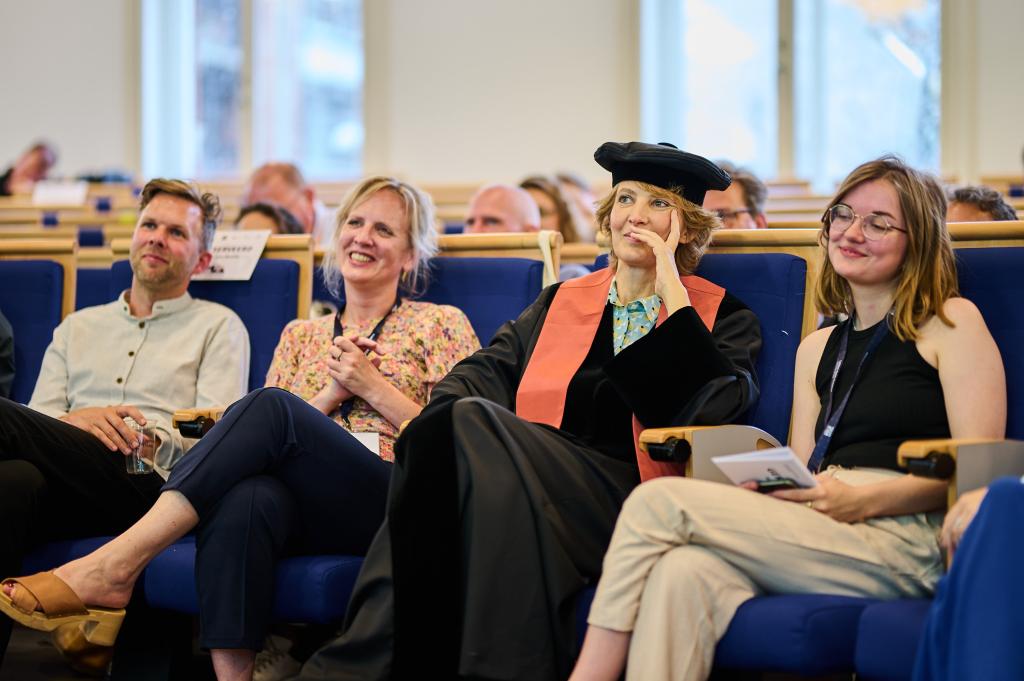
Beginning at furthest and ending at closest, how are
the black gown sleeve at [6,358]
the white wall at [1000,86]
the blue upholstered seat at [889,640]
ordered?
the white wall at [1000,86], the black gown sleeve at [6,358], the blue upholstered seat at [889,640]

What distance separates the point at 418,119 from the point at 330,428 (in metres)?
6.18

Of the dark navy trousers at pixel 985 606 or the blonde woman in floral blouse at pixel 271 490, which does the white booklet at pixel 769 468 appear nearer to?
the dark navy trousers at pixel 985 606

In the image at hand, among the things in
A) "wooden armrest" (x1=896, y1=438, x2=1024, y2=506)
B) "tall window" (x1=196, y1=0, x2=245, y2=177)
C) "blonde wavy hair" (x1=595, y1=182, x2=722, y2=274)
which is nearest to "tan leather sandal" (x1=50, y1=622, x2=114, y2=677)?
"blonde wavy hair" (x1=595, y1=182, x2=722, y2=274)

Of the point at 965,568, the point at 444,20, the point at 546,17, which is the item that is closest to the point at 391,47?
the point at 444,20

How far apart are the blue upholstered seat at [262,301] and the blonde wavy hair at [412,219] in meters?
0.18

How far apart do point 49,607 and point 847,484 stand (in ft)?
4.95

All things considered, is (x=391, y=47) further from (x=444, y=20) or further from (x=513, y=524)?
(x=513, y=524)

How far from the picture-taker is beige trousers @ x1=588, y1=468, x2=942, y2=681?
2.02 m

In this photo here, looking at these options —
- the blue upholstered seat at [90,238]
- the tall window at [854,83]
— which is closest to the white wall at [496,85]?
the tall window at [854,83]

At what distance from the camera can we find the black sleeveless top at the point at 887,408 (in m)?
2.31

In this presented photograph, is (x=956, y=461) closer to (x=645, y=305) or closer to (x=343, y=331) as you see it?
(x=645, y=305)

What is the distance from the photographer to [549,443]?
240cm

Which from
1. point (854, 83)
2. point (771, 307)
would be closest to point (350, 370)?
point (771, 307)

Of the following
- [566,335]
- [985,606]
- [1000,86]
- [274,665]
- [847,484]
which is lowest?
[274,665]
